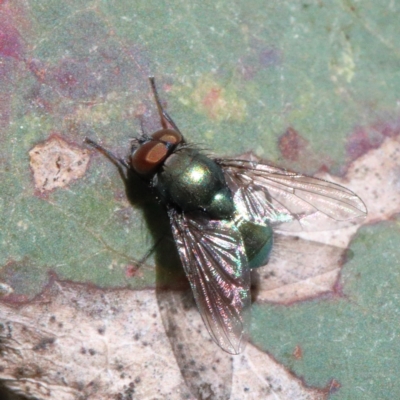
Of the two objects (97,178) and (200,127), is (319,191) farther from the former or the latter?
(97,178)

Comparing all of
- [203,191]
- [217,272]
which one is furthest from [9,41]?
[217,272]

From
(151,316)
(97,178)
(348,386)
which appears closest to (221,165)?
(97,178)

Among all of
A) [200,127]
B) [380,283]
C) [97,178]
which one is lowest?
[380,283]

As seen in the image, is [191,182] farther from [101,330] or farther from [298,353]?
[298,353]

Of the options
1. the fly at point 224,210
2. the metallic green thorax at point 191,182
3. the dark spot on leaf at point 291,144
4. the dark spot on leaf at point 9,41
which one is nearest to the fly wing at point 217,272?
the fly at point 224,210

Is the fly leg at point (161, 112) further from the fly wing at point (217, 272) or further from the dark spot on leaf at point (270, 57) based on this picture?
→ the dark spot on leaf at point (270, 57)
